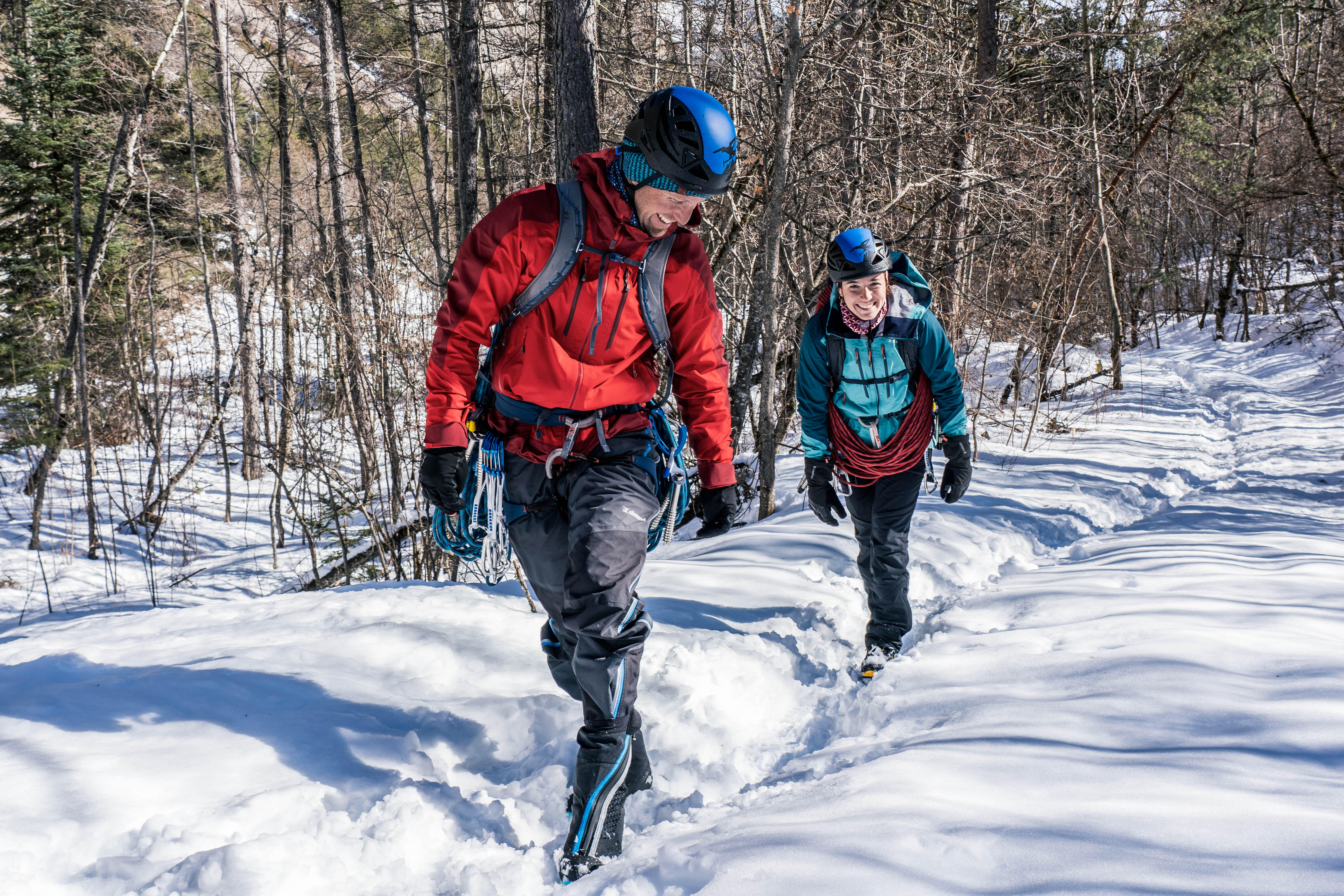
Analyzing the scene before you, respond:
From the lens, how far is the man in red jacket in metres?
2.30

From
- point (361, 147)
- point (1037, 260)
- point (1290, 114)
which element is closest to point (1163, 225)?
point (1290, 114)

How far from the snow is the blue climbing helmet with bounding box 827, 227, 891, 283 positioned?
1.79m

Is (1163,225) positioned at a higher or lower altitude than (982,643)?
higher

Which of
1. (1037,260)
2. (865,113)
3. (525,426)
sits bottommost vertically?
(525,426)

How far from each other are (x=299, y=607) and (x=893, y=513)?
10.2ft

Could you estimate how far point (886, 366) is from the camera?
3.57 meters

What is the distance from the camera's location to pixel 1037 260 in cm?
1051

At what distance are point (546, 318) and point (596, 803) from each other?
145 cm

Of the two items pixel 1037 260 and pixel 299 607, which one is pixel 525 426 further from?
pixel 1037 260

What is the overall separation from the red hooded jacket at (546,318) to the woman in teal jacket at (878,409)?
3.92 feet

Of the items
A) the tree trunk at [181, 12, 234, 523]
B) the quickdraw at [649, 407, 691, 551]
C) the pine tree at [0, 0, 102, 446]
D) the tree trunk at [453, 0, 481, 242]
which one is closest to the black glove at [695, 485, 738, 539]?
the quickdraw at [649, 407, 691, 551]

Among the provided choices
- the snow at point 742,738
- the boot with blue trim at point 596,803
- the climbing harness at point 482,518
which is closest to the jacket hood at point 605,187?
the climbing harness at point 482,518

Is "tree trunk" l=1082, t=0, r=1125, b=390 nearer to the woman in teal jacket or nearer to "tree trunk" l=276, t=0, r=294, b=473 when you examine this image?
the woman in teal jacket

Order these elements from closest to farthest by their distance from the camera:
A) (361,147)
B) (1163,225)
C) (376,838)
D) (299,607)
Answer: (376,838)
(299,607)
(361,147)
(1163,225)
